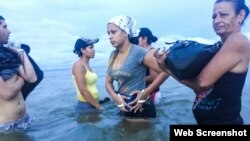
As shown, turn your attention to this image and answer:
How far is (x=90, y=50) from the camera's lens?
607 centimetres

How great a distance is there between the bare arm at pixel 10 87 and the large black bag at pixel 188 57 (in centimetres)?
244

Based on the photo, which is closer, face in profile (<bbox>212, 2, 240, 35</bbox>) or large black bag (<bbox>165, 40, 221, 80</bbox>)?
large black bag (<bbox>165, 40, 221, 80</bbox>)

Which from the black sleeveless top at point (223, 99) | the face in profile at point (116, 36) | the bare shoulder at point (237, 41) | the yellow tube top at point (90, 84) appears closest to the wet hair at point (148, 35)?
the yellow tube top at point (90, 84)

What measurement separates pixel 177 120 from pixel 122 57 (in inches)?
70.9

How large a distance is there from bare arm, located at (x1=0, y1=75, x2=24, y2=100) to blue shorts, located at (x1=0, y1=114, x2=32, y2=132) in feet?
1.39

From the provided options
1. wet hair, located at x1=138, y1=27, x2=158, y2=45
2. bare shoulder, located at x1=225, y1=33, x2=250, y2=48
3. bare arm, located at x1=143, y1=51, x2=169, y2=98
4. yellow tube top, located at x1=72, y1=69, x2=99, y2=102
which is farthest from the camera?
wet hair, located at x1=138, y1=27, x2=158, y2=45

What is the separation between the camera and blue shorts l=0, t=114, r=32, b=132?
15.1ft

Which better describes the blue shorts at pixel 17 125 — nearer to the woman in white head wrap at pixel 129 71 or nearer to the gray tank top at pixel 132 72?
the woman in white head wrap at pixel 129 71

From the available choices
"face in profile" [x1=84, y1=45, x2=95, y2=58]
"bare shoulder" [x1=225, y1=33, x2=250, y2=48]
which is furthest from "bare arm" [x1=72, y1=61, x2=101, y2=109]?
"bare shoulder" [x1=225, y1=33, x2=250, y2=48]

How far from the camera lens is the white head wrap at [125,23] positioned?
4.47 meters

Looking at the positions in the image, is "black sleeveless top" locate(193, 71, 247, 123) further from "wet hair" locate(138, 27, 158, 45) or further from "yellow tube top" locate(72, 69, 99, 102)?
"wet hair" locate(138, 27, 158, 45)

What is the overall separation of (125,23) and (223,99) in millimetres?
2042

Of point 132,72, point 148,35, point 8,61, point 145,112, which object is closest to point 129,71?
point 132,72

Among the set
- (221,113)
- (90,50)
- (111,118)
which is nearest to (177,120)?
(111,118)
